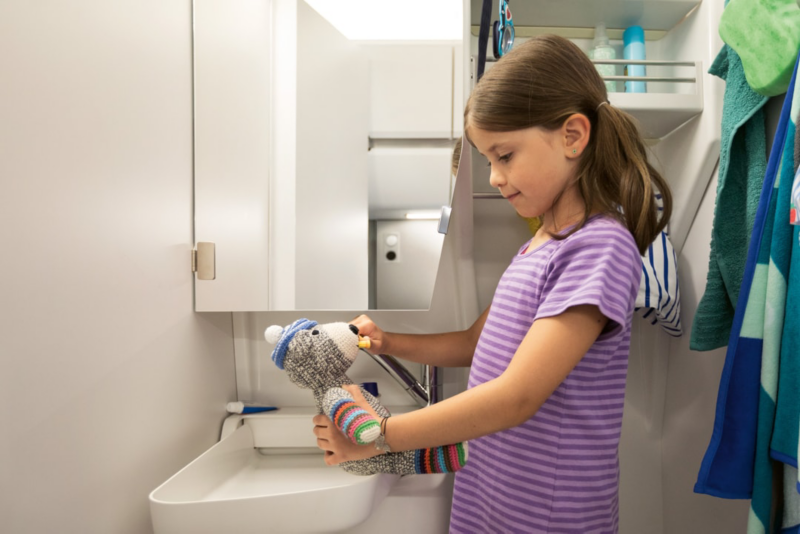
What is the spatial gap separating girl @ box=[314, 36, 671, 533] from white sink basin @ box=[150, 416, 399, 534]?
17cm

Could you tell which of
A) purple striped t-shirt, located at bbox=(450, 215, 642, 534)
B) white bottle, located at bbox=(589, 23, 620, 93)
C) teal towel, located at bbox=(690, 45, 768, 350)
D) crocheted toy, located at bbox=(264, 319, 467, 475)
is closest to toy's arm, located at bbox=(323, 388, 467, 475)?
crocheted toy, located at bbox=(264, 319, 467, 475)

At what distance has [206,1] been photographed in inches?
41.1

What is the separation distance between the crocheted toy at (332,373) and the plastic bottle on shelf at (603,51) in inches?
29.0

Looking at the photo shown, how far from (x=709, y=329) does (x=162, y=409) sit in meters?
0.93

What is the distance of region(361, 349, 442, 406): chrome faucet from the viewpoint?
108cm

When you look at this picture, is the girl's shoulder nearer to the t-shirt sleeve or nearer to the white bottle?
the t-shirt sleeve

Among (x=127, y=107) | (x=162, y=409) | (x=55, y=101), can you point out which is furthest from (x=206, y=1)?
(x=162, y=409)

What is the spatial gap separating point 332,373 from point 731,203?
2.25 ft

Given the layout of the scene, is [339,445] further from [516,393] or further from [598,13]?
[598,13]

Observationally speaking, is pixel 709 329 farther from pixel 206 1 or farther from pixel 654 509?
pixel 206 1

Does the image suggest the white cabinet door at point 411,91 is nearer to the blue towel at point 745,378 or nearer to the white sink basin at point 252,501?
the blue towel at point 745,378

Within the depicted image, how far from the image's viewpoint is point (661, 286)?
3.18 feet

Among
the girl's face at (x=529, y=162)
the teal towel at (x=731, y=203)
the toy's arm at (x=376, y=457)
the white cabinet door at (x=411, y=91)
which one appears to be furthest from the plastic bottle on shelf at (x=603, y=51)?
the toy's arm at (x=376, y=457)

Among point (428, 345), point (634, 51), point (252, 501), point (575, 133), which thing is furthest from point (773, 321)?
point (252, 501)
